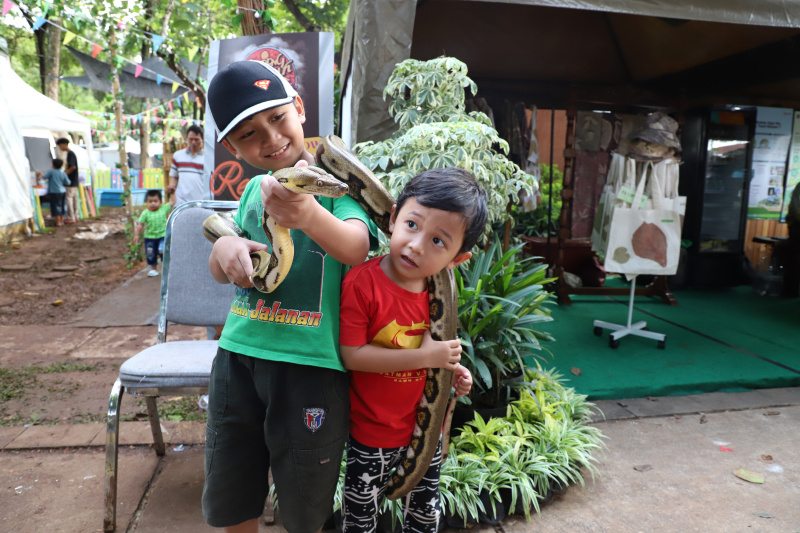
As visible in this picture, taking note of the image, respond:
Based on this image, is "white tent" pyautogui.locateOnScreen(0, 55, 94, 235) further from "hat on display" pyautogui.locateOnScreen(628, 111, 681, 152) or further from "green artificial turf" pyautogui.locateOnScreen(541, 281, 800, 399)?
"hat on display" pyautogui.locateOnScreen(628, 111, 681, 152)

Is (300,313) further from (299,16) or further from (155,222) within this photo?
(299,16)

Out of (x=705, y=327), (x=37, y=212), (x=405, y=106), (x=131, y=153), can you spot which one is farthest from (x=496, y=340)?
(x=131, y=153)

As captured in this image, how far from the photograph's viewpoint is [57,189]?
47.6 ft

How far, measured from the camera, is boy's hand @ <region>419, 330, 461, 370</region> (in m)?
1.45

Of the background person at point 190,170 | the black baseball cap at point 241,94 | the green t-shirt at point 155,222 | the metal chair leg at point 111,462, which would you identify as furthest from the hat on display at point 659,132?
the green t-shirt at point 155,222

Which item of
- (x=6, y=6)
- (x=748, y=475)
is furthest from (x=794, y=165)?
(x=6, y=6)

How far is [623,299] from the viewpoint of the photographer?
6.73m

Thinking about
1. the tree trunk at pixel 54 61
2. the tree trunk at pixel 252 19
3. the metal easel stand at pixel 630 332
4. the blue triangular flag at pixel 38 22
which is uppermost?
the tree trunk at pixel 54 61

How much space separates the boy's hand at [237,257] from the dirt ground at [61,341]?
97.1 inches

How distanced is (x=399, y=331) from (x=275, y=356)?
1.16 feet

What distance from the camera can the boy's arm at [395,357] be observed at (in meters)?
1.43

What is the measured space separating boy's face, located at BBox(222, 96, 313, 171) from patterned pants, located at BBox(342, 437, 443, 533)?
2.83 ft

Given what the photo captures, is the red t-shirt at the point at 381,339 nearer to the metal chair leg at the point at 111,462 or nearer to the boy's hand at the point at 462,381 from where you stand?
the boy's hand at the point at 462,381

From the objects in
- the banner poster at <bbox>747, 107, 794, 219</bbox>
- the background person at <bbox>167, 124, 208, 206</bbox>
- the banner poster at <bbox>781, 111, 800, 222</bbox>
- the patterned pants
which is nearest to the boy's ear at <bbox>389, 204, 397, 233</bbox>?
the patterned pants
